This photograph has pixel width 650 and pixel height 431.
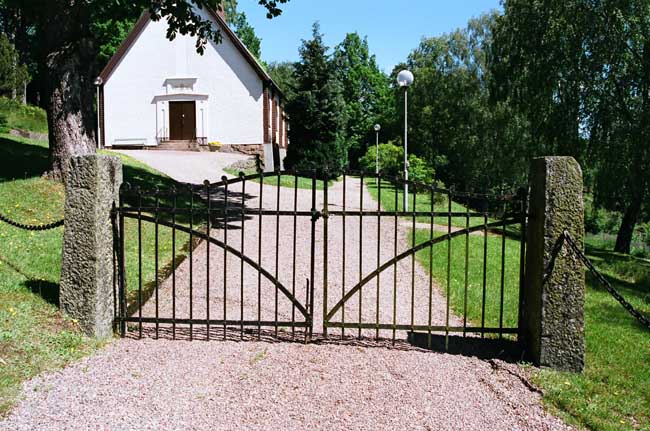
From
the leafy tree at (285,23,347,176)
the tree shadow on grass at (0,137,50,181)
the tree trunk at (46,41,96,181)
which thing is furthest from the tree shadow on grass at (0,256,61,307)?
the leafy tree at (285,23,347,176)

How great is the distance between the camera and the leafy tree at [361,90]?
51875mm

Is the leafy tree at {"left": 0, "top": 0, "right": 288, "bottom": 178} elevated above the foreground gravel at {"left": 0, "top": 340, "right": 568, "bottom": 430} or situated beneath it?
elevated above

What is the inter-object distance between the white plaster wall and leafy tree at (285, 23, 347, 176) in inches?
118

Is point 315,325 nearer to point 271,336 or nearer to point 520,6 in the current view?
point 271,336

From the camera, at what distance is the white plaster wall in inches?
1105

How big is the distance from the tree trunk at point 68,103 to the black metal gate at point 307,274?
1797 millimetres

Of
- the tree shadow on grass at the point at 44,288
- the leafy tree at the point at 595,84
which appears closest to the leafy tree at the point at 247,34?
the leafy tree at the point at 595,84

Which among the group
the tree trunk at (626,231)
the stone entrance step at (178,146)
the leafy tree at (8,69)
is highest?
the leafy tree at (8,69)

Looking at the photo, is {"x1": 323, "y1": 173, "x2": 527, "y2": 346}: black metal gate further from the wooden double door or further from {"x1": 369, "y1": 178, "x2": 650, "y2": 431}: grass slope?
the wooden double door

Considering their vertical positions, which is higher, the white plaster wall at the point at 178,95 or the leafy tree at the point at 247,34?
the leafy tree at the point at 247,34

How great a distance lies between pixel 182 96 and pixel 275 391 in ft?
84.6

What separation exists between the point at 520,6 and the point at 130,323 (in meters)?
19.7

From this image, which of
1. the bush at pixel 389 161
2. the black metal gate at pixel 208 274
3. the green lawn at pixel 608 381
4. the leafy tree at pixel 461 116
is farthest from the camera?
the leafy tree at pixel 461 116

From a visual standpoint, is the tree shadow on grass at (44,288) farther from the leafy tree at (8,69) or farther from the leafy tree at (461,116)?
the leafy tree at (461,116)
